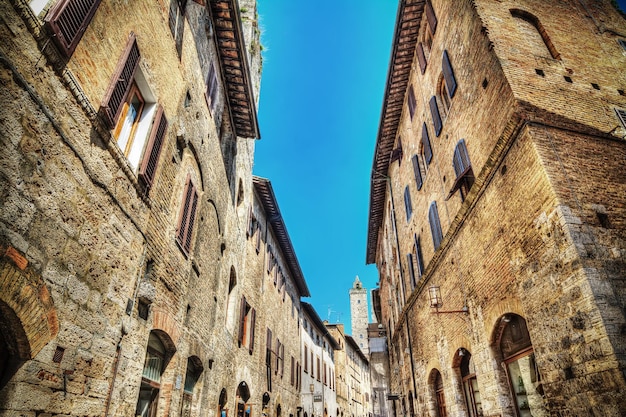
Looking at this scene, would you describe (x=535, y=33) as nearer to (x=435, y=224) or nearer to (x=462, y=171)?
(x=462, y=171)

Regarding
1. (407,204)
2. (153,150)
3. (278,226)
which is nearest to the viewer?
(153,150)

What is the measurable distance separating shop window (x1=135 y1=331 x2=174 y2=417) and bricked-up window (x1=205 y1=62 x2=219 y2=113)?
5771 millimetres

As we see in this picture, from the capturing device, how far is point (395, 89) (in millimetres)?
14773

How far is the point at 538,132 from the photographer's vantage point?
6.21 metres

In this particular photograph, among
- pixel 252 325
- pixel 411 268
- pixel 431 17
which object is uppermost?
pixel 431 17

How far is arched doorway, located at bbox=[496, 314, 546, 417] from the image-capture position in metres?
6.37

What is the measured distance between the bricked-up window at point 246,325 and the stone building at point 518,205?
233 inches

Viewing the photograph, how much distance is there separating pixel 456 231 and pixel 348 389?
34.7 m

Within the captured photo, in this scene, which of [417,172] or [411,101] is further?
[411,101]

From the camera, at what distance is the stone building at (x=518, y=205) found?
5152mm

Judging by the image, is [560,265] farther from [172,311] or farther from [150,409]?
[150,409]

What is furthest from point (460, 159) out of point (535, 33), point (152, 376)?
point (152, 376)

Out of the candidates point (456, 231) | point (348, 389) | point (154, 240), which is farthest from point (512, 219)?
point (348, 389)

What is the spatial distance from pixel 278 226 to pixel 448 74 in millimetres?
11821
